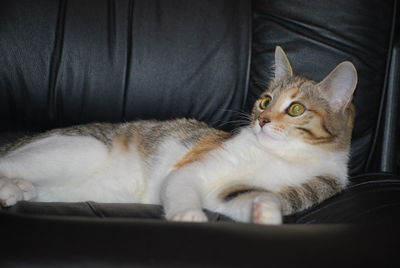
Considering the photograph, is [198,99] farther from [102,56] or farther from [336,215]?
[336,215]

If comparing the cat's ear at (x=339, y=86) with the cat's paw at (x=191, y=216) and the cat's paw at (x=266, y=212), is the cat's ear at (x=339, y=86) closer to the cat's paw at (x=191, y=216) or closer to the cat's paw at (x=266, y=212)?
the cat's paw at (x=266, y=212)

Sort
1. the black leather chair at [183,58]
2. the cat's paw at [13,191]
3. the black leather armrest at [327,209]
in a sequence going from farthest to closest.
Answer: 1. the black leather chair at [183,58]
2. the cat's paw at [13,191]
3. the black leather armrest at [327,209]

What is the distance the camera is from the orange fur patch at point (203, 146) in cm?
195

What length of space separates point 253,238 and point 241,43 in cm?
161

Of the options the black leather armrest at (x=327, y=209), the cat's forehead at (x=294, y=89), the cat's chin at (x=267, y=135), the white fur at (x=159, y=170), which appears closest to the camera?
the black leather armrest at (x=327, y=209)

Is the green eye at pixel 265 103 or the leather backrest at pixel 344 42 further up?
the leather backrest at pixel 344 42

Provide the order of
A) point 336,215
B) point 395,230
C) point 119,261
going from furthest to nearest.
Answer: point 336,215, point 395,230, point 119,261

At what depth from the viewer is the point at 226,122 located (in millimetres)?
2457

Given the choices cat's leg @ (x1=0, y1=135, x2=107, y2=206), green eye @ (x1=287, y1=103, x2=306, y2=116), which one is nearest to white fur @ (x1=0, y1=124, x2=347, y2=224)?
cat's leg @ (x1=0, y1=135, x2=107, y2=206)

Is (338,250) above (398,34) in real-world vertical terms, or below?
below

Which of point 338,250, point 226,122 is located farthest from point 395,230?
point 226,122

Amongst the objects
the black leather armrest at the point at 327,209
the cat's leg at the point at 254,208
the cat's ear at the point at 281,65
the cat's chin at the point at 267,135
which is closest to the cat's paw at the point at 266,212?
the cat's leg at the point at 254,208

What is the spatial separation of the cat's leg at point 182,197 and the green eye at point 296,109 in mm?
499

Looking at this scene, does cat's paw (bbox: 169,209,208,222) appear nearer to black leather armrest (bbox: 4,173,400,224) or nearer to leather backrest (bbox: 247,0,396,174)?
black leather armrest (bbox: 4,173,400,224)
